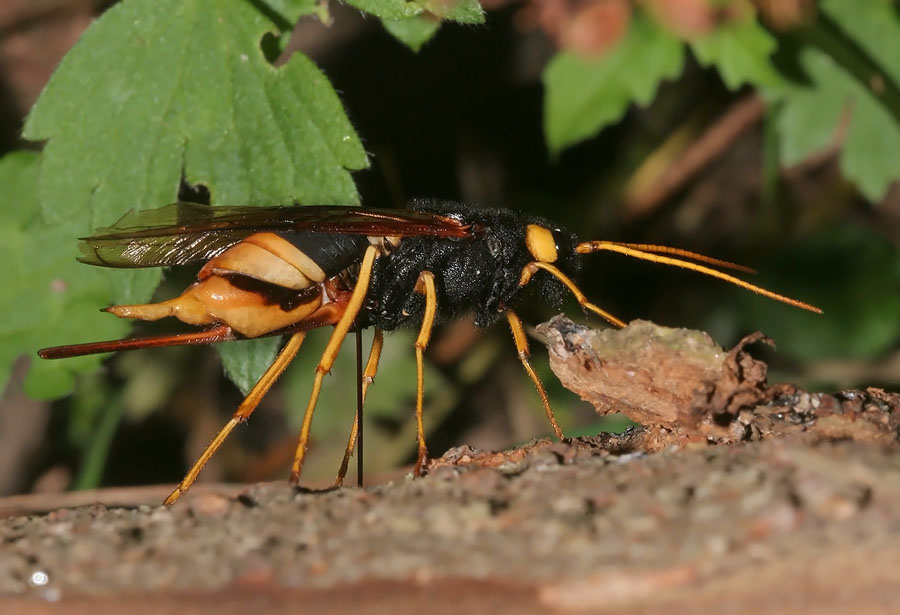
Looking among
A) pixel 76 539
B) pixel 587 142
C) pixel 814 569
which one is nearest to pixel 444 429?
pixel 587 142

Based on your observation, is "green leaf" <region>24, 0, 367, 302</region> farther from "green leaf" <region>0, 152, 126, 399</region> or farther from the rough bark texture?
the rough bark texture

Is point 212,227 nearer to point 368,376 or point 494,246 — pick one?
point 368,376

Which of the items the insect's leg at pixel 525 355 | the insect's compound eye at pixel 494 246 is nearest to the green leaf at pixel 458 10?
the insect's compound eye at pixel 494 246

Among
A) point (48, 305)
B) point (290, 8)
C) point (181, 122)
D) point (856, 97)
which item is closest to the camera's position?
point (181, 122)

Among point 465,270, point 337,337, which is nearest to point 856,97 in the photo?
point 465,270

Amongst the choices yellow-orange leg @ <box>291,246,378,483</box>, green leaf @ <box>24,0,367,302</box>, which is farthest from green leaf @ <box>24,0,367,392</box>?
yellow-orange leg @ <box>291,246,378,483</box>

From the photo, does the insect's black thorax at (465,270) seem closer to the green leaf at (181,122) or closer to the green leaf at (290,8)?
the green leaf at (181,122)
